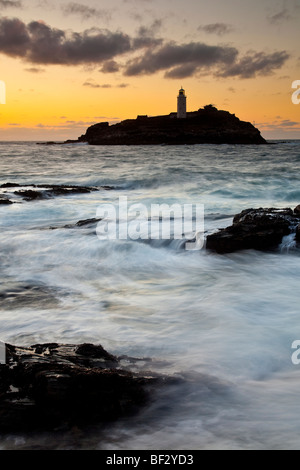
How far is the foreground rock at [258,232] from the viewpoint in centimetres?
718

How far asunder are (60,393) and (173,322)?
222 cm

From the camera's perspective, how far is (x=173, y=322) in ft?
15.2

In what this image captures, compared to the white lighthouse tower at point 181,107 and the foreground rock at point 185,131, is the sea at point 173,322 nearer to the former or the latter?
the foreground rock at point 185,131

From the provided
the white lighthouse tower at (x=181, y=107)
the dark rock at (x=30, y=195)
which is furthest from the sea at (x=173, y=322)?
the white lighthouse tower at (x=181, y=107)

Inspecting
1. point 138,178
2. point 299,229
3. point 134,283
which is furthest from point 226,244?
point 138,178

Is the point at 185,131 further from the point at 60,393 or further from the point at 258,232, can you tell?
the point at 60,393

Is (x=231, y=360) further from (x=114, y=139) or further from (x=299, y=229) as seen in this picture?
(x=114, y=139)

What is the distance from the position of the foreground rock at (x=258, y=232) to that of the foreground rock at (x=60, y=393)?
4678 mm

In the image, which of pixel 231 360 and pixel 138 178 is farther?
pixel 138 178
